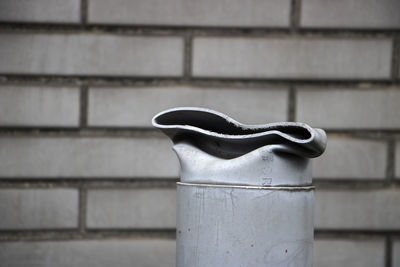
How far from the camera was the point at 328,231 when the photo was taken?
5133mm

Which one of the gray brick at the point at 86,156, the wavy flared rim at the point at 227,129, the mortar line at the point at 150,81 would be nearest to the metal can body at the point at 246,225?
the wavy flared rim at the point at 227,129

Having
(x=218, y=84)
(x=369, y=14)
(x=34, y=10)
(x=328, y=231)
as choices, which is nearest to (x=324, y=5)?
(x=369, y=14)

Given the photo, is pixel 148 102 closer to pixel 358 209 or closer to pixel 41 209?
pixel 41 209

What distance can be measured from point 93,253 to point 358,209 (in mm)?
2661

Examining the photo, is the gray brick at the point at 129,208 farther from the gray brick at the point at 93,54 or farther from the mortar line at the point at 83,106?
the gray brick at the point at 93,54

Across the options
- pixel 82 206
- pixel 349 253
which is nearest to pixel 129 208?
pixel 82 206

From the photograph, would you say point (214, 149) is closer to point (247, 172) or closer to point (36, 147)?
point (247, 172)

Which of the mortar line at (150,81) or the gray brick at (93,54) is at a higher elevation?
the gray brick at (93,54)

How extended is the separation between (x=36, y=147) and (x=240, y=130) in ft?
9.74

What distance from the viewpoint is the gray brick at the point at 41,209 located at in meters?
4.99

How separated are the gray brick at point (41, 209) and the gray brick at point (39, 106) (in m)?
0.67

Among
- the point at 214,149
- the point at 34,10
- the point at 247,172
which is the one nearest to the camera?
the point at 247,172

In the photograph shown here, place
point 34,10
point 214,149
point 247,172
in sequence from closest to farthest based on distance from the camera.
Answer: point 247,172 < point 214,149 < point 34,10

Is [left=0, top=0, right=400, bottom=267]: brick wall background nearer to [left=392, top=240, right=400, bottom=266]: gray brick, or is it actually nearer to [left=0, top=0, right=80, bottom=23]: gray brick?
[left=0, top=0, right=80, bottom=23]: gray brick
